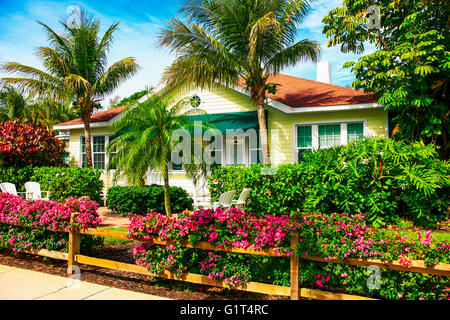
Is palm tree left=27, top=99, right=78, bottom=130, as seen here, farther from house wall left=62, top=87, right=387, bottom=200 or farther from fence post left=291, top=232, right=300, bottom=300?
fence post left=291, top=232, right=300, bottom=300

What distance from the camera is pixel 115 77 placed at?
48.7ft

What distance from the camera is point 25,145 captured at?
12.4 metres

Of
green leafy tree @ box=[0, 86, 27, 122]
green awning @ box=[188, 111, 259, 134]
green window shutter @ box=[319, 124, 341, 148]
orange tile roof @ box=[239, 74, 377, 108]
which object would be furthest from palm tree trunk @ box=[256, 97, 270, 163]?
green leafy tree @ box=[0, 86, 27, 122]

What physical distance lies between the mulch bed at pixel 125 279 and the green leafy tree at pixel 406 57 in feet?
24.0

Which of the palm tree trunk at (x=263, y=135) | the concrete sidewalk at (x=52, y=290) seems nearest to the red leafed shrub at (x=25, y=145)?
the concrete sidewalk at (x=52, y=290)

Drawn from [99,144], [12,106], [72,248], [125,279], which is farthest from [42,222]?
[12,106]

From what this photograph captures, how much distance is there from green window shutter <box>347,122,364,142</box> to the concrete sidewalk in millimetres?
9051

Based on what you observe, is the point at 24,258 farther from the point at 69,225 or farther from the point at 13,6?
the point at 13,6

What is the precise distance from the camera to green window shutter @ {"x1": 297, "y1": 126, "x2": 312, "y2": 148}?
456 inches

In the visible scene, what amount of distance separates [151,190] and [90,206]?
527 centimetres

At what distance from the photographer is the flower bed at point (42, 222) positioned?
522 centimetres

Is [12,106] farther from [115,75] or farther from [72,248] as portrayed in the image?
[72,248]

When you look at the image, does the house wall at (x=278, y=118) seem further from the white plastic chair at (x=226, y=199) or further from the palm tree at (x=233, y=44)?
the white plastic chair at (x=226, y=199)

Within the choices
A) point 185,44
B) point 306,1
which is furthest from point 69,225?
point 306,1
